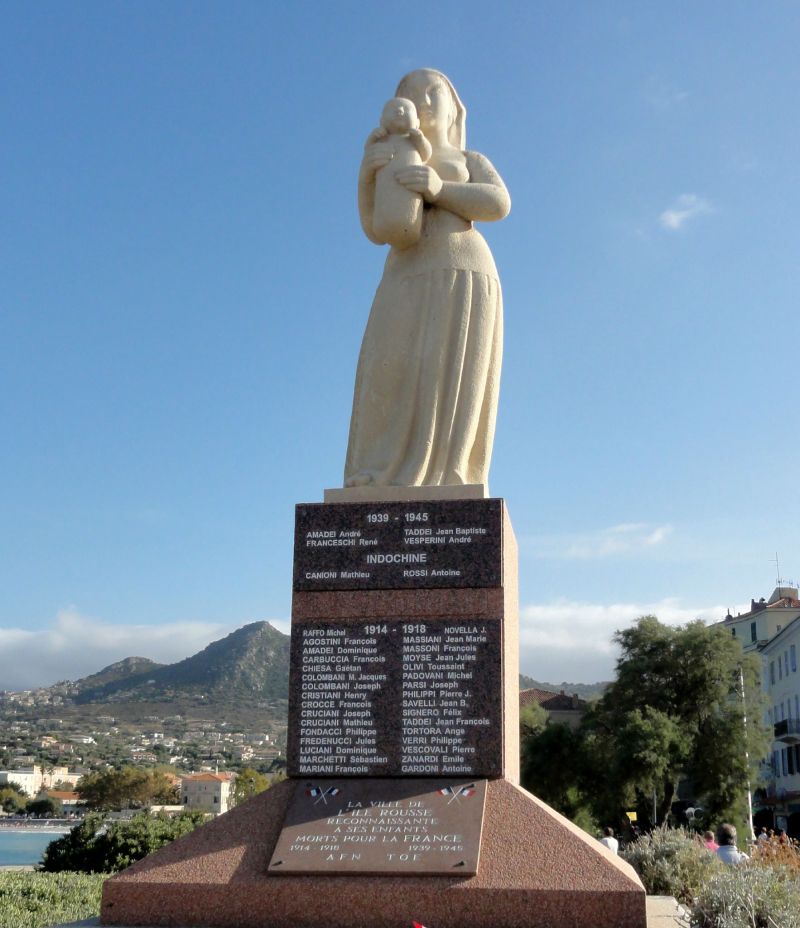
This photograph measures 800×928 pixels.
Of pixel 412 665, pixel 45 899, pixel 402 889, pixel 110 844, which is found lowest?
pixel 110 844

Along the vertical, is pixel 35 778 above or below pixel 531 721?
below

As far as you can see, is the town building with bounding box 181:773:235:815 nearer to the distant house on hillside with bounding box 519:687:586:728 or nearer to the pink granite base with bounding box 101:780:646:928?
the distant house on hillside with bounding box 519:687:586:728

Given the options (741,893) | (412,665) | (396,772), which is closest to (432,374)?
(412,665)

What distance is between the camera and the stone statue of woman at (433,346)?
7.73m

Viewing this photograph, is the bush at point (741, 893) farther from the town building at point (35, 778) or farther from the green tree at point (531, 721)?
the town building at point (35, 778)

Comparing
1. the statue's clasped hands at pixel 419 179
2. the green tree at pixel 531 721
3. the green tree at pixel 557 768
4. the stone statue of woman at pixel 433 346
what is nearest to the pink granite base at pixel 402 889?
the stone statue of woman at pixel 433 346

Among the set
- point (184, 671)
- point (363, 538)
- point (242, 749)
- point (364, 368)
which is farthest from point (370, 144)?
point (184, 671)

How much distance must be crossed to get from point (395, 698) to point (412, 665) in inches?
9.6

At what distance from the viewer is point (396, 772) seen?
6398mm

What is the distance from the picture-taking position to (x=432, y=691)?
6539 millimetres

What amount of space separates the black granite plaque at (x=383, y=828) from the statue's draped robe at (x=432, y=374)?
2.34 meters

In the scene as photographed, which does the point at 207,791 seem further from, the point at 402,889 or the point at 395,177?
the point at 402,889

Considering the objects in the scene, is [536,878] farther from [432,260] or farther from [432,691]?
[432,260]

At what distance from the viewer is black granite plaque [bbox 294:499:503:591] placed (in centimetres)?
682
